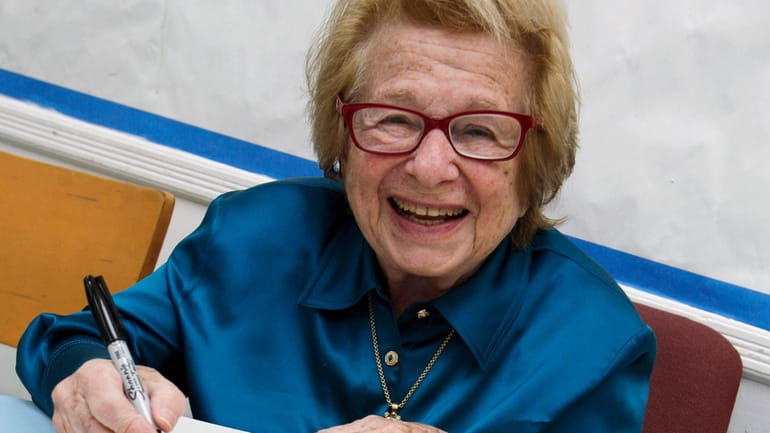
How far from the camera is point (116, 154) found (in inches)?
89.2

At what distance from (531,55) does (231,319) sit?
58 centimetres

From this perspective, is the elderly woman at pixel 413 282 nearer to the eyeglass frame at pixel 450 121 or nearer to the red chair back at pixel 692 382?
the eyeglass frame at pixel 450 121

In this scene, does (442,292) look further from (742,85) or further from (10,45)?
(10,45)

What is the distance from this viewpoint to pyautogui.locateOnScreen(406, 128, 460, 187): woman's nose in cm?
121

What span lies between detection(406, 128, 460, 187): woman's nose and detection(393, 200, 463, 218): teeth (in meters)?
0.05

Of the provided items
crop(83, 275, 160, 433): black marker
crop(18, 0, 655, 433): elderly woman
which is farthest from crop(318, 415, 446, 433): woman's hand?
crop(83, 275, 160, 433): black marker

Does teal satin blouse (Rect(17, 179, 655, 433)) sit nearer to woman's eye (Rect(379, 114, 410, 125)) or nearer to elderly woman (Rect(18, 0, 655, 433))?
elderly woman (Rect(18, 0, 655, 433))

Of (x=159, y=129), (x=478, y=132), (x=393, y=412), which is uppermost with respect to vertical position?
(x=159, y=129)

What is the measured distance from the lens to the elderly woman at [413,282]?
122 cm

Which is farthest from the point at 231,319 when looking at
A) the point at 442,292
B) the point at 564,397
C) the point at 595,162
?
the point at 595,162

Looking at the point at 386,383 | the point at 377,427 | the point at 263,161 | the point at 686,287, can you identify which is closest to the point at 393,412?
the point at 386,383

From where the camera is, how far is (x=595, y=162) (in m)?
1.88

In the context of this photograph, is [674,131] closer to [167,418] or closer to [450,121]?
[450,121]

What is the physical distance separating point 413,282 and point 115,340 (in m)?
0.47
